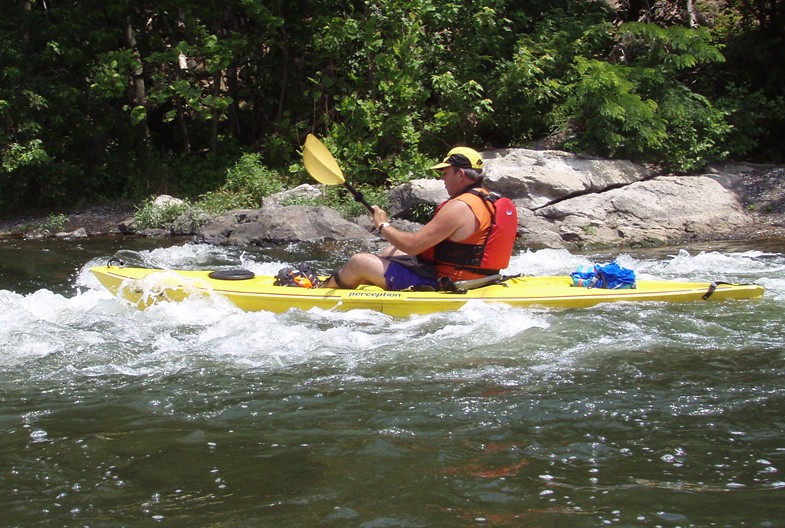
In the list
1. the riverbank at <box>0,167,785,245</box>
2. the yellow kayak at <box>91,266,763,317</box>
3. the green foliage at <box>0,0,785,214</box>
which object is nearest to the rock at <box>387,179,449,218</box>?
the green foliage at <box>0,0,785,214</box>

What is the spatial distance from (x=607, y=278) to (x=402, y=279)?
1.24 meters

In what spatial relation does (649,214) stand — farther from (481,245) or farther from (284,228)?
(481,245)

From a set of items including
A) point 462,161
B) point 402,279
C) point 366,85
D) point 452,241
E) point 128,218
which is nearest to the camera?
point 462,161

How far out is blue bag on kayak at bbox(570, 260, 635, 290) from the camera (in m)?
5.05

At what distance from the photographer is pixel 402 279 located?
501 centimetres

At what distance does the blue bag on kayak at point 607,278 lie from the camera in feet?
16.6

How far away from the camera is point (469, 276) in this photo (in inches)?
195

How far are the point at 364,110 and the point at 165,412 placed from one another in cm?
753

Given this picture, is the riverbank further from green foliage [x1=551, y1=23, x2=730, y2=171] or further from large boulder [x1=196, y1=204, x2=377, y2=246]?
large boulder [x1=196, y1=204, x2=377, y2=246]

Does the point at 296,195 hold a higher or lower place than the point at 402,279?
higher

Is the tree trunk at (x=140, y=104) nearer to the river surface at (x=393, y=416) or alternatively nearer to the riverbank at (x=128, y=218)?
the riverbank at (x=128, y=218)

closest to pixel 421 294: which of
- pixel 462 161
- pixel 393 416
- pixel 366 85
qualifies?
pixel 462 161

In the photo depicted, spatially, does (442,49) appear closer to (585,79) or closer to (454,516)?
(585,79)

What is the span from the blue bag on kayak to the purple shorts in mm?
923
